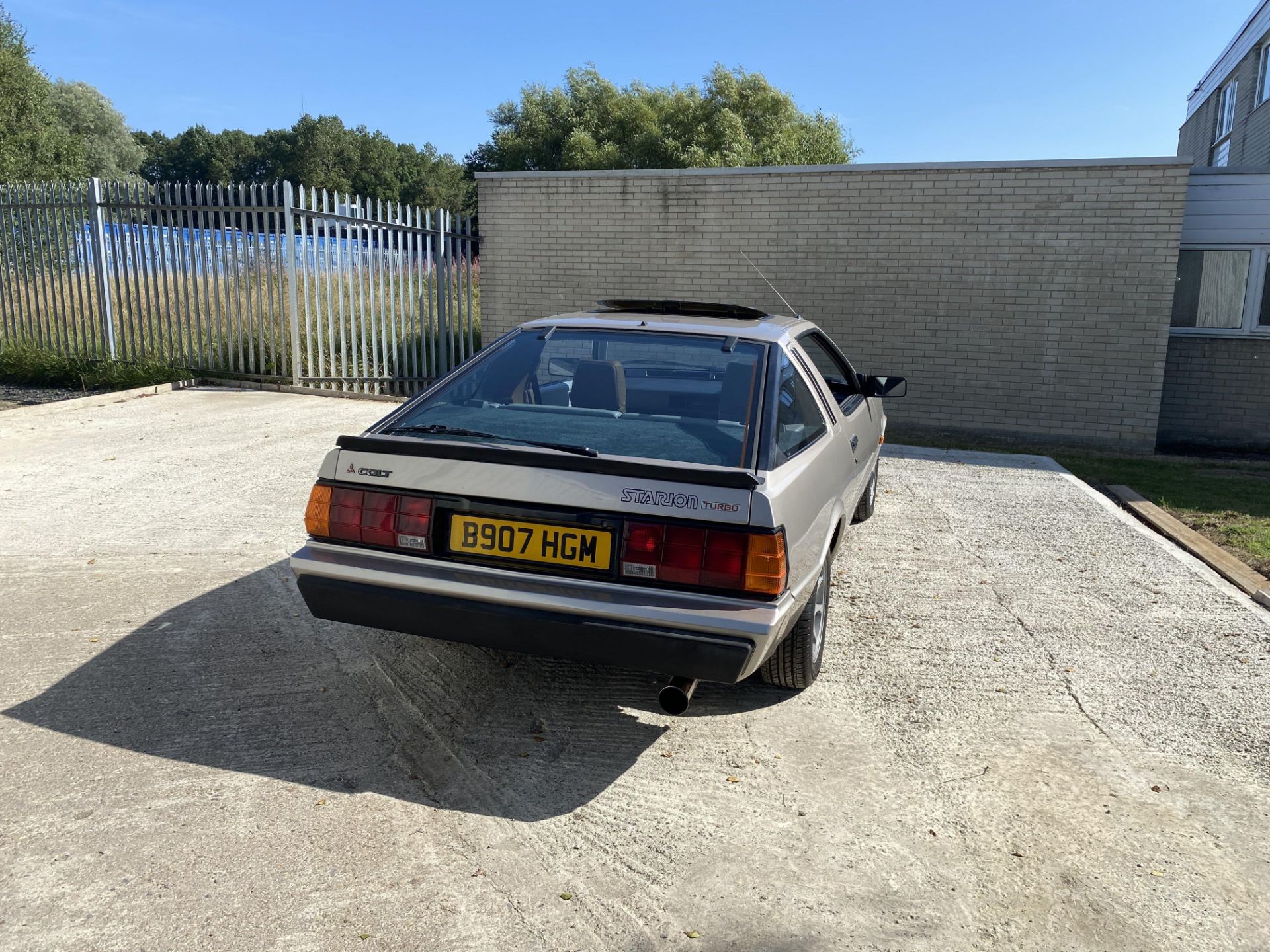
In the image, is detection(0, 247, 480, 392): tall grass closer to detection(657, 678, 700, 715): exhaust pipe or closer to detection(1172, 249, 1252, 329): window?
detection(657, 678, 700, 715): exhaust pipe

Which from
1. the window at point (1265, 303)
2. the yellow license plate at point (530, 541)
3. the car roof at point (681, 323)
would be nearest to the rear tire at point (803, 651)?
the yellow license plate at point (530, 541)

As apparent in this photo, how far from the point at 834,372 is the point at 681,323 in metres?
1.72

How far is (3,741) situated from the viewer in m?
3.21

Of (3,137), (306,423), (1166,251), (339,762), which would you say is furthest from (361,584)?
(3,137)

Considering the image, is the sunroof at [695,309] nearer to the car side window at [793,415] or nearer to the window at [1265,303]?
the car side window at [793,415]

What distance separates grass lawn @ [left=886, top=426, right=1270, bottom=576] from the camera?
6.96 metres

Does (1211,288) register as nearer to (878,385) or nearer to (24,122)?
(878,385)

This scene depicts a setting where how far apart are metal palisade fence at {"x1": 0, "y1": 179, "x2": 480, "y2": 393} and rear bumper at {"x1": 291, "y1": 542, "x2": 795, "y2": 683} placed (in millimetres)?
9142

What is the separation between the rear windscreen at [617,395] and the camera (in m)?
3.36

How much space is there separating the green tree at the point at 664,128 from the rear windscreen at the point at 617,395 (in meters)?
28.6

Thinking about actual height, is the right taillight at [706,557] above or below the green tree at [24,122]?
below

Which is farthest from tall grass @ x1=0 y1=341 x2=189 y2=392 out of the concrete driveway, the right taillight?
the right taillight

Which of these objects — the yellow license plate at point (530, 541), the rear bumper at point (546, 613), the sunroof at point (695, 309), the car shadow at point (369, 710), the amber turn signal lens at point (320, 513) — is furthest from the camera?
the sunroof at point (695, 309)

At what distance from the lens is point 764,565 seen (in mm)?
2885
